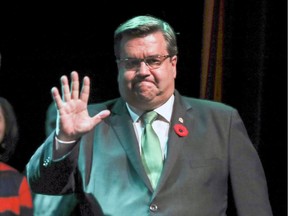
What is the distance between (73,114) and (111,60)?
2.57ft

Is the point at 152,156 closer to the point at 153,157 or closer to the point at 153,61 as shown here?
the point at 153,157

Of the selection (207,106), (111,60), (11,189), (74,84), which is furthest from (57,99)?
(111,60)

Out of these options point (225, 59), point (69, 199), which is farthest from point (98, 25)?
point (69, 199)

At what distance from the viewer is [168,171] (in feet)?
7.35

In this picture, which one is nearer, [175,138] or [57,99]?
[57,99]

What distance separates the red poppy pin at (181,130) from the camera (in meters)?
2.31

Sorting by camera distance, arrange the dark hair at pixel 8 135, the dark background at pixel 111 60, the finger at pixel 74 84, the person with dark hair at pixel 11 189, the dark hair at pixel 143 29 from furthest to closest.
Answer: the dark background at pixel 111 60, the dark hair at pixel 143 29, the finger at pixel 74 84, the dark hair at pixel 8 135, the person with dark hair at pixel 11 189

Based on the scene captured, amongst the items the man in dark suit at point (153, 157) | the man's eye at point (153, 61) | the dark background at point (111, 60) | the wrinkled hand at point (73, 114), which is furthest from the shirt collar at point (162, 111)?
the dark background at point (111, 60)

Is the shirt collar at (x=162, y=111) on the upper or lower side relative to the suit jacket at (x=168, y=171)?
upper

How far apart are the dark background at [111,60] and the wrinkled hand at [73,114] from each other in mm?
721

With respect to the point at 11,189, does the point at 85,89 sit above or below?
above

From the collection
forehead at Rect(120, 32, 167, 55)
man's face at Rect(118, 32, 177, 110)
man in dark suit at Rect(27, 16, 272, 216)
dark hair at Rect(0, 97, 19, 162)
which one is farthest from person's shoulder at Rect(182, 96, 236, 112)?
dark hair at Rect(0, 97, 19, 162)

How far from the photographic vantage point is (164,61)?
2348 mm

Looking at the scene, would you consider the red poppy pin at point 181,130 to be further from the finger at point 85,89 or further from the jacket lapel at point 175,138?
the finger at point 85,89
